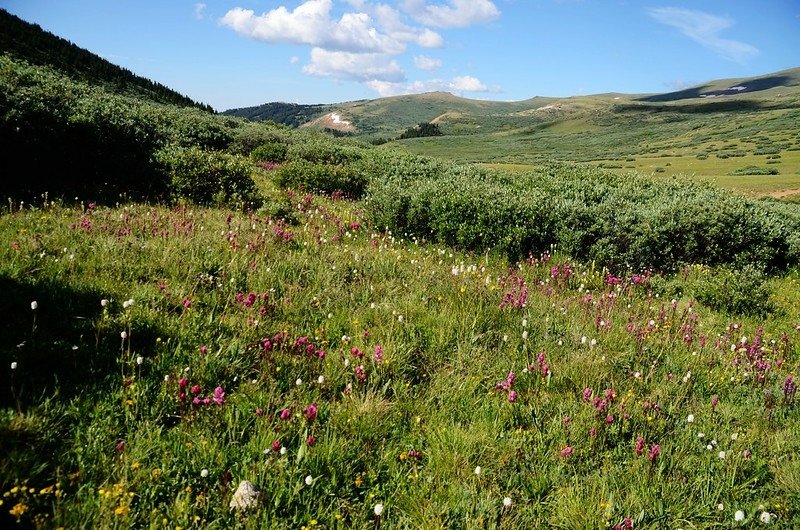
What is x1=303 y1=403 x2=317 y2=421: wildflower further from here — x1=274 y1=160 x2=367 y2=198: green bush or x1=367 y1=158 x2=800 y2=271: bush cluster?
x1=274 y1=160 x2=367 y2=198: green bush

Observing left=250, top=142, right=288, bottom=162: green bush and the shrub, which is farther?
the shrub

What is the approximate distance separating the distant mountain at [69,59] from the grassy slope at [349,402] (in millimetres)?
48340

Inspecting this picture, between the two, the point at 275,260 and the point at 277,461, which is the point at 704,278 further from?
the point at 277,461

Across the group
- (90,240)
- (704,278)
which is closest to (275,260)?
(90,240)

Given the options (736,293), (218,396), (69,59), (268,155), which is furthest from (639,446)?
(69,59)

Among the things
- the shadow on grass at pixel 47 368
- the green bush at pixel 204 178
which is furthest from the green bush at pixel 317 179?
the shadow on grass at pixel 47 368

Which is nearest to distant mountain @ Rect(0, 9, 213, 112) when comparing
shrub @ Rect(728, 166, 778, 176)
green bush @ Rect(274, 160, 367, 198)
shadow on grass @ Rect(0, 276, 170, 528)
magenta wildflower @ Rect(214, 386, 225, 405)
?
green bush @ Rect(274, 160, 367, 198)

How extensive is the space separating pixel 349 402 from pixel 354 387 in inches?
11.6

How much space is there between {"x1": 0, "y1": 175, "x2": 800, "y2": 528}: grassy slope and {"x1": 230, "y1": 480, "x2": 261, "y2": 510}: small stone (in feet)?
0.24

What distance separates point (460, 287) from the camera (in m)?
6.87

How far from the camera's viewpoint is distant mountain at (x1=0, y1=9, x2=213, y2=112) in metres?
43.4

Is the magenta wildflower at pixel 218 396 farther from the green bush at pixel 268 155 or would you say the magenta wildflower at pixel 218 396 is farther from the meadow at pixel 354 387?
the green bush at pixel 268 155

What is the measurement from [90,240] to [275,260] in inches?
102

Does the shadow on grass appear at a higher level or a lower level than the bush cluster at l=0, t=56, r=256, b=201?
lower
